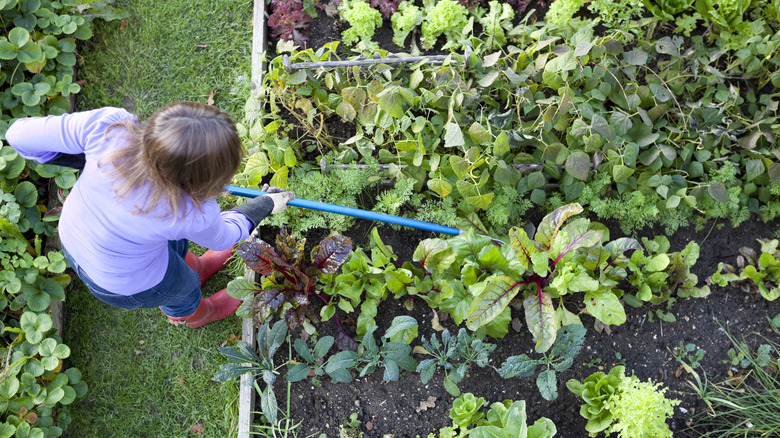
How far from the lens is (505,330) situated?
2770 mm

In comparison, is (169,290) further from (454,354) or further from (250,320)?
(454,354)

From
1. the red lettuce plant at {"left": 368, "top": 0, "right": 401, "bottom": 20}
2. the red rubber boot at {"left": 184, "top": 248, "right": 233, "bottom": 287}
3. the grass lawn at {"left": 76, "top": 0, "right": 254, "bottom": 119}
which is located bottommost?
the red rubber boot at {"left": 184, "top": 248, "right": 233, "bottom": 287}

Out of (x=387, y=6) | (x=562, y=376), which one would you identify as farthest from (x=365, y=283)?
(x=387, y=6)

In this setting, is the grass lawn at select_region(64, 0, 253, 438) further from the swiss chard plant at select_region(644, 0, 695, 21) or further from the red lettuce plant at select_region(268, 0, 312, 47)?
the swiss chard plant at select_region(644, 0, 695, 21)

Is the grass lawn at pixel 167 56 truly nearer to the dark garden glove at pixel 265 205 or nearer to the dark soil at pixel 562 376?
the dark garden glove at pixel 265 205


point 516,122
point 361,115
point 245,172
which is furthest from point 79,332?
point 516,122

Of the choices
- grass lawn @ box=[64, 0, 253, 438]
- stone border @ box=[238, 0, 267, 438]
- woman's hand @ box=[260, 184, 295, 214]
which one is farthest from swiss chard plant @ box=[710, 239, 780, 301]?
grass lawn @ box=[64, 0, 253, 438]

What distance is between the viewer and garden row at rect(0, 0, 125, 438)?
2844mm

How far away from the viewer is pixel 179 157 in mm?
1585

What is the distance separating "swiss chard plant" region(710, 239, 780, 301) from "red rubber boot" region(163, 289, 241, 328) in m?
2.81

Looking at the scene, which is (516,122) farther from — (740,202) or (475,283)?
(740,202)

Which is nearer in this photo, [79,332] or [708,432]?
[708,432]

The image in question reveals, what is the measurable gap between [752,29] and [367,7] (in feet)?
7.37

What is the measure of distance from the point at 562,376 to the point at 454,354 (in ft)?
2.16
